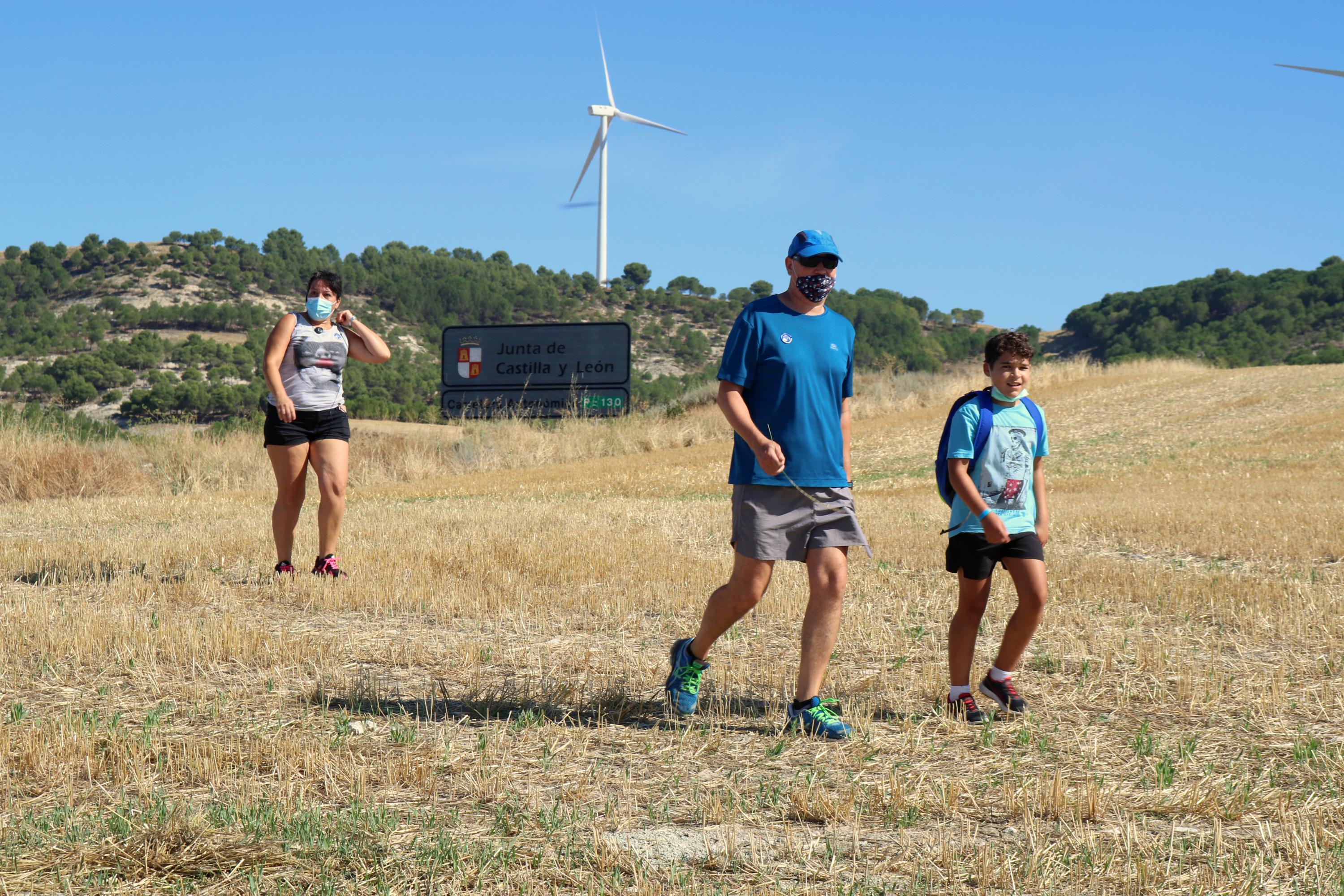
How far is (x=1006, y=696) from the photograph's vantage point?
5.24 m

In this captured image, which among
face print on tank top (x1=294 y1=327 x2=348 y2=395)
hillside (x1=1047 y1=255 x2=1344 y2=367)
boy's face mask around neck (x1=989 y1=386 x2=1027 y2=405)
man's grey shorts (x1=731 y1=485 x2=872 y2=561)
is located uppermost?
hillside (x1=1047 y1=255 x2=1344 y2=367)

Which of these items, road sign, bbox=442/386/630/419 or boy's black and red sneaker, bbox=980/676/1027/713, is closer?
boy's black and red sneaker, bbox=980/676/1027/713

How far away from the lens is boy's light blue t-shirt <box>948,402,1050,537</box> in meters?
5.07

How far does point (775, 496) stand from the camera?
4.83 meters

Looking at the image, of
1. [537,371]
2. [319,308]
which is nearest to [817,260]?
[319,308]

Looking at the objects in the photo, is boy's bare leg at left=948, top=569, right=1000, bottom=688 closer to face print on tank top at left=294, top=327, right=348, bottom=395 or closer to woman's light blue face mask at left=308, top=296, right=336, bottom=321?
face print on tank top at left=294, top=327, right=348, bottom=395

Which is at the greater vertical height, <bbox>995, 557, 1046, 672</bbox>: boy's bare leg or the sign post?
the sign post

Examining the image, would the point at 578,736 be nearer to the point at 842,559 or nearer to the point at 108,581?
the point at 842,559

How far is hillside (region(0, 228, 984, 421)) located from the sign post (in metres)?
31.9

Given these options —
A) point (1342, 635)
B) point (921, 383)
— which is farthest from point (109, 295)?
point (1342, 635)

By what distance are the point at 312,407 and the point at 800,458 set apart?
453 centimetres

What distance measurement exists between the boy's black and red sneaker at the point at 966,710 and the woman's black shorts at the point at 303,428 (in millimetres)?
4703

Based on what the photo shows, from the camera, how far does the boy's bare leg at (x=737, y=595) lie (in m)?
4.91

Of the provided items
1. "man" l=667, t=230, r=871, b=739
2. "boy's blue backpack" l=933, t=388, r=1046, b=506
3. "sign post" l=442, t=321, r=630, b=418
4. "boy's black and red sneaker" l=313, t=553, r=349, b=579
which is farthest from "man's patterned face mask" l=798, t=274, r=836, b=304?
"sign post" l=442, t=321, r=630, b=418
